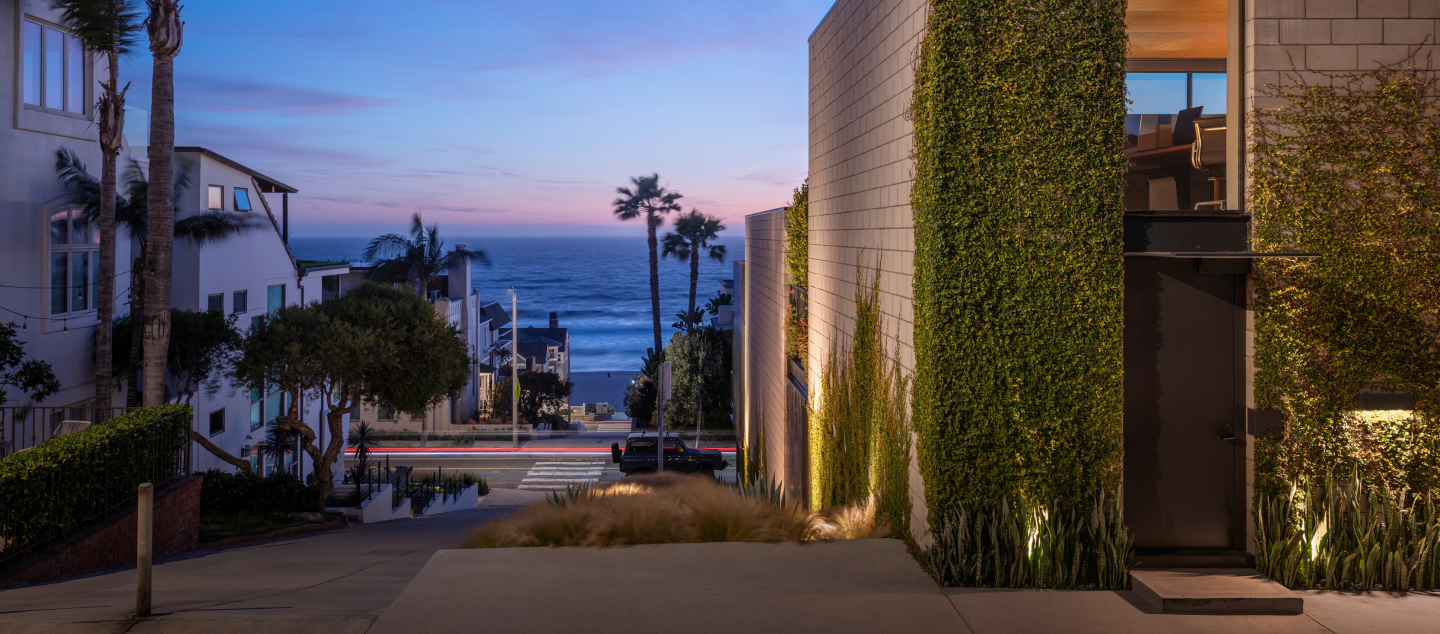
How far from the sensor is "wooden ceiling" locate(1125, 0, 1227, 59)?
8430 millimetres

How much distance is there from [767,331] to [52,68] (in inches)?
591

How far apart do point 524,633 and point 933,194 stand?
3.56m

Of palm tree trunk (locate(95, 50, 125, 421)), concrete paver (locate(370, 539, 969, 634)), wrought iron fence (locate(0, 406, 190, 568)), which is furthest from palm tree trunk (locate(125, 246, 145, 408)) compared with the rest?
concrete paver (locate(370, 539, 969, 634))

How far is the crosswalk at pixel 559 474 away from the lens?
29.5 metres

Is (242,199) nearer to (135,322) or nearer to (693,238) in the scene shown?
(135,322)

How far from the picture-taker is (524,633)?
15.9ft

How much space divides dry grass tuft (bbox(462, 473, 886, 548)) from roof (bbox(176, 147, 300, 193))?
2062 cm

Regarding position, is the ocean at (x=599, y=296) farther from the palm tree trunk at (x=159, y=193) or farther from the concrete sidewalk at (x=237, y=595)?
the concrete sidewalk at (x=237, y=595)

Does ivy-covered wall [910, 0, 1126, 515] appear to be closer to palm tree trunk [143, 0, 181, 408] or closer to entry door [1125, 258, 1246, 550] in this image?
entry door [1125, 258, 1246, 550]

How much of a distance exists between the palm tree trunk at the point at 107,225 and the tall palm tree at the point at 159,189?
76.8 inches

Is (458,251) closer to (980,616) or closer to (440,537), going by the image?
(440,537)

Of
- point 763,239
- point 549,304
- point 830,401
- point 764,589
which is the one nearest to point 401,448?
point 763,239

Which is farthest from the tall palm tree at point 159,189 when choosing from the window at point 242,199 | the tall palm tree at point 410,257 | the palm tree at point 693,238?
the palm tree at point 693,238

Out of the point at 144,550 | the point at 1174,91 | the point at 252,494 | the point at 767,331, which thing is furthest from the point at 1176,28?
the point at 252,494
